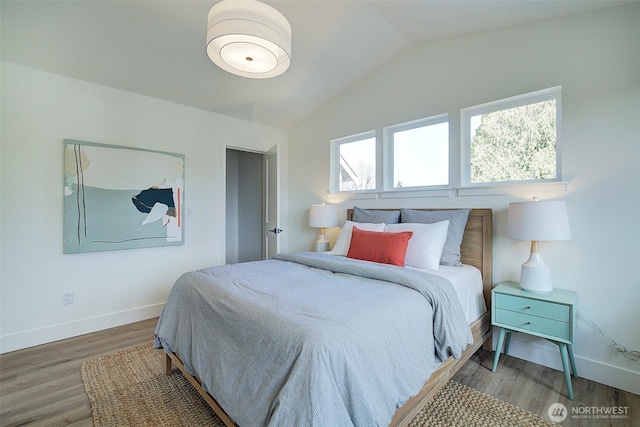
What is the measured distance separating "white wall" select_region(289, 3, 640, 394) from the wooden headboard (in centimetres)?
7

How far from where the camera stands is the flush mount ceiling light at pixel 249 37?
1366 millimetres

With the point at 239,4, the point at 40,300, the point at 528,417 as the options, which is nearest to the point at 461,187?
the point at 528,417

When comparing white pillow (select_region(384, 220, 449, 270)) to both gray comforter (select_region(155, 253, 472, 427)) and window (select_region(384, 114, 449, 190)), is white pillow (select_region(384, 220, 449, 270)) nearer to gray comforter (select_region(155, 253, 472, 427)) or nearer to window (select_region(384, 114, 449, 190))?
gray comforter (select_region(155, 253, 472, 427))

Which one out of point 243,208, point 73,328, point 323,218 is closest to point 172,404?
point 73,328

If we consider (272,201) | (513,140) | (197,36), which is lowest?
(272,201)

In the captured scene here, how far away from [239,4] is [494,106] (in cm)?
223

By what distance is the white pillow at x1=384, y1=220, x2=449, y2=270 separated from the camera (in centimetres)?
219

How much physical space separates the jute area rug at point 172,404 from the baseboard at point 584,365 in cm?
71

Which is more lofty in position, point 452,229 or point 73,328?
point 452,229

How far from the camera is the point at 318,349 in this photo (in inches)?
38.1

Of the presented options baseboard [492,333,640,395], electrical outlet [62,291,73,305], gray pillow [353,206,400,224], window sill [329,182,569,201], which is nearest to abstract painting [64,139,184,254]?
electrical outlet [62,291,73,305]

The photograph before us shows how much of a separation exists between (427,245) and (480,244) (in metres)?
0.54

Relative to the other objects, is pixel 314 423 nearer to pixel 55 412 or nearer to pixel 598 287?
pixel 55 412

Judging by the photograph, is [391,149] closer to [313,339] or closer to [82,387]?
[313,339]
